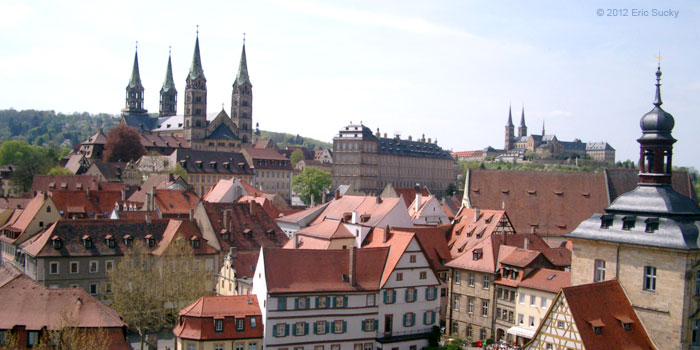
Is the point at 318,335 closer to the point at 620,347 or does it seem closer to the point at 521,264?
the point at 521,264

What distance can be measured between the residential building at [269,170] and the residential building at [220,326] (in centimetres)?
8835

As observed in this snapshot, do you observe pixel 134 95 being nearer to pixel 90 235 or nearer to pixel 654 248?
pixel 90 235

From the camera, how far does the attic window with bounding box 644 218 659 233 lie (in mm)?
30750

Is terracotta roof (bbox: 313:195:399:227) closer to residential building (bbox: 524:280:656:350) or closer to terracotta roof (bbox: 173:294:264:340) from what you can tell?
terracotta roof (bbox: 173:294:264:340)

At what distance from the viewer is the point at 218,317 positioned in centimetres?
3966

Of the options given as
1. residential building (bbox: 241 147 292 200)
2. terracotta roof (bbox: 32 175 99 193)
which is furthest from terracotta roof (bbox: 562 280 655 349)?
residential building (bbox: 241 147 292 200)

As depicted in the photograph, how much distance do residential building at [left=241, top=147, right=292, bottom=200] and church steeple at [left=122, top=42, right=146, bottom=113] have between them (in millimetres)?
67432

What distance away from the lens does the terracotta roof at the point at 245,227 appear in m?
57.0

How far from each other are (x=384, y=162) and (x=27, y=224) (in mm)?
92726

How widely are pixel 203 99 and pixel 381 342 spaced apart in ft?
439

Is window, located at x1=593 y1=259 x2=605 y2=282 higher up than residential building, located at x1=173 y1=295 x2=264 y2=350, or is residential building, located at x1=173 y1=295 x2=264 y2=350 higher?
window, located at x1=593 y1=259 x2=605 y2=282

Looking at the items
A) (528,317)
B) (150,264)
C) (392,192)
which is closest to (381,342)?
(528,317)

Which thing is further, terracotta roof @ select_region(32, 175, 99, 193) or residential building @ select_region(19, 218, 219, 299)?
terracotta roof @ select_region(32, 175, 99, 193)

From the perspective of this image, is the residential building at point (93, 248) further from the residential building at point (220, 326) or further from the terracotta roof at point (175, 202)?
the terracotta roof at point (175, 202)
